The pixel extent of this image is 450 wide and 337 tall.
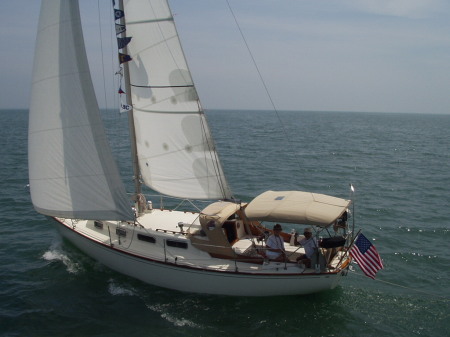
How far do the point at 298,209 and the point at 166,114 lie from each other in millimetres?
5719

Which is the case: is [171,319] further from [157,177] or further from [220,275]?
[157,177]

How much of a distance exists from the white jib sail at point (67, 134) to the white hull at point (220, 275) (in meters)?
1.84

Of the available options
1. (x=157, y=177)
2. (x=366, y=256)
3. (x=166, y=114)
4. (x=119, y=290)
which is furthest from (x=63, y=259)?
(x=366, y=256)

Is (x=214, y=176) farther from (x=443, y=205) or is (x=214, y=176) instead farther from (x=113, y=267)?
(x=443, y=205)

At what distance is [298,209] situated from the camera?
527 inches

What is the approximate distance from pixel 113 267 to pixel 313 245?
7682mm

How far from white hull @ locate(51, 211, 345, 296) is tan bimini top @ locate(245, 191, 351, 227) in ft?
5.88

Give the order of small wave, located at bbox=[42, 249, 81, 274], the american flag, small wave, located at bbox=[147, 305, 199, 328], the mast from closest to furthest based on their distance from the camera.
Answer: the american flag, small wave, located at bbox=[147, 305, 199, 328], the mast, small wave, located at bbox=[42, 249, 81, 274]

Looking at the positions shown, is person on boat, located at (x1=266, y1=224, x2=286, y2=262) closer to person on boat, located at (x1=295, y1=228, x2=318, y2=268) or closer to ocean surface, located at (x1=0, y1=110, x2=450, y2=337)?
person on boat, located at (x1=295, y1=228, x2=318, y2=268)

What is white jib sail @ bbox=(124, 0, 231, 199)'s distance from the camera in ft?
46.7

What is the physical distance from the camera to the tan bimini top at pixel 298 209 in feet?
42.4

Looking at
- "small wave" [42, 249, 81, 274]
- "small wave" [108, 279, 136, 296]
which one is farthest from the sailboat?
"small wave" [42, 249, 81, 274]

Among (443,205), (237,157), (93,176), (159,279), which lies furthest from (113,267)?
(237,157)

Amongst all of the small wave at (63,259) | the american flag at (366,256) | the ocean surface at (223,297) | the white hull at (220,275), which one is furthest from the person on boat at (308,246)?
the small wave at (63,259)
